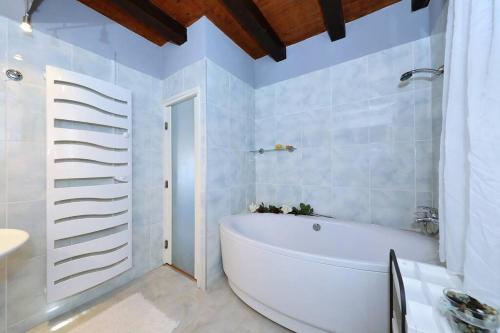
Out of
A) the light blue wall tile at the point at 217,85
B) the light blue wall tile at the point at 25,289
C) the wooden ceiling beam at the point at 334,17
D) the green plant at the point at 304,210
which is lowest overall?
the light blue wall tile at the point at 25,289

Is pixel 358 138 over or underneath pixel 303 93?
underneath

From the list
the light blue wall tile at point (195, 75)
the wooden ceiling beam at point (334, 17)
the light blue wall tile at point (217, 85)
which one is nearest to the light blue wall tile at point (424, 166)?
the wooden ceiling beam at point (334, 17)

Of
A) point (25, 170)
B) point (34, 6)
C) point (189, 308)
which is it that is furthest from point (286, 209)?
point (34, 6)

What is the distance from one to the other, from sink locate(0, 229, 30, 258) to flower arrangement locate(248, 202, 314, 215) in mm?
1742

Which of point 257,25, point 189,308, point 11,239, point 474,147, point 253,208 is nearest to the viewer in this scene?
point 474,147

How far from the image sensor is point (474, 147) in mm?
678

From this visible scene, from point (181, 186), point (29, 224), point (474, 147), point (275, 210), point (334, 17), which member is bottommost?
point (275, 210)

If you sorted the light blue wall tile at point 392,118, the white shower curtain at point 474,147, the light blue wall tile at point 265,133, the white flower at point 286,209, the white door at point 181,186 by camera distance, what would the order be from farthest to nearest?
the light blue wall tile at point 265,133 → the white flower at point 286,209 → the white door at point 181,186 → the light blue wall tile at point 392,118 → the white shower curtain at point 474,147

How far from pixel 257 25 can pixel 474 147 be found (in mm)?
1793

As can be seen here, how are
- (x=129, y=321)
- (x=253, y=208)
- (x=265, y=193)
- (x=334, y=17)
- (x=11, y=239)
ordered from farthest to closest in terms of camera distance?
(x=265, y=193) → (x=253, y=208) → (x=334, y=17) → (x=129, y=321) → (x=11, y=239)

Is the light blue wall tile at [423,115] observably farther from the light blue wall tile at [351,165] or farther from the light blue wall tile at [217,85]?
the light blue wall tile at [217,85]

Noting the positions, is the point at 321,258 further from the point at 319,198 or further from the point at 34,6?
the point at 34,6

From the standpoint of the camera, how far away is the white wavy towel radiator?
1331mm

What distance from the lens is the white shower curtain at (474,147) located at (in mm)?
630
